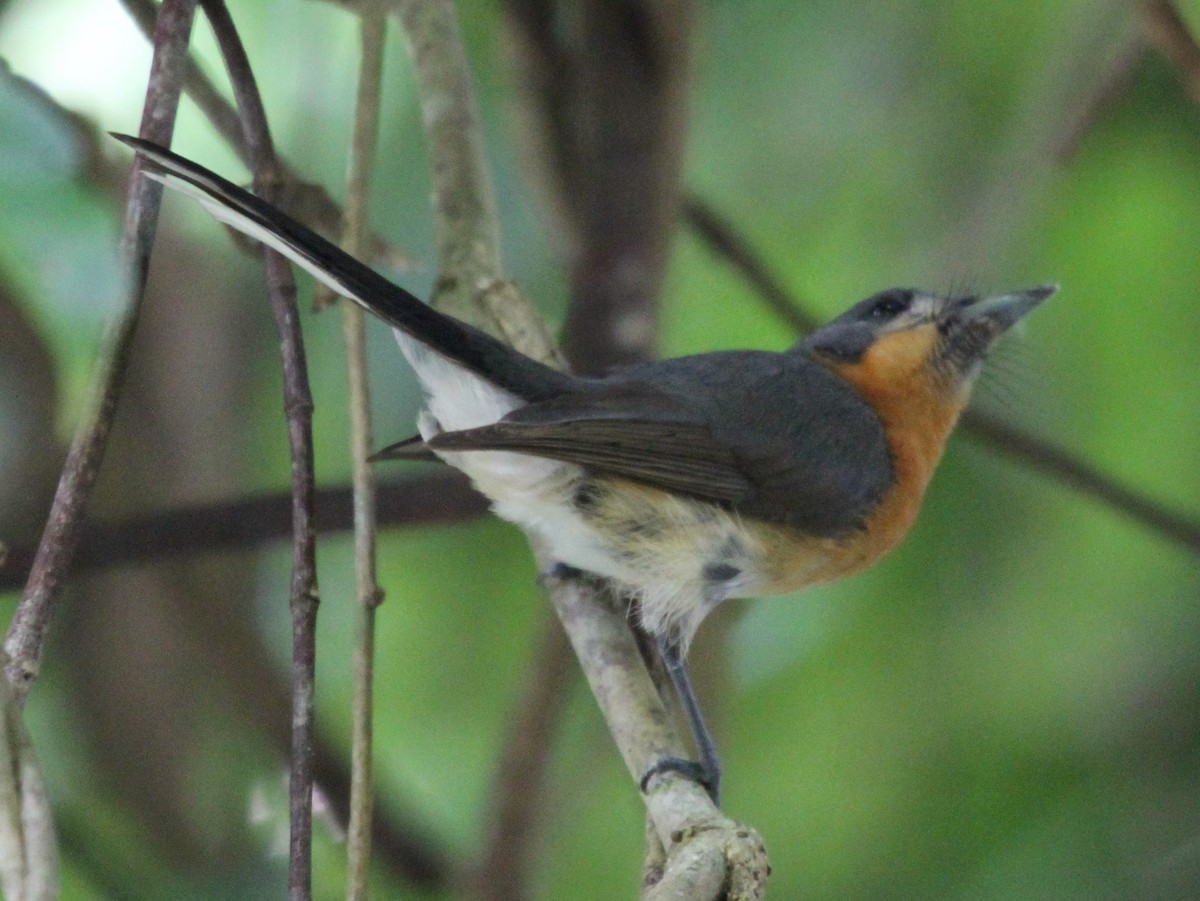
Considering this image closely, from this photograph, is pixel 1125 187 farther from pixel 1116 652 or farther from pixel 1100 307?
pixel 1116 652

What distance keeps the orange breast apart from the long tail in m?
0.66

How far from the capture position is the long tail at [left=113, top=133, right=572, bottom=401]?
2.14 meters

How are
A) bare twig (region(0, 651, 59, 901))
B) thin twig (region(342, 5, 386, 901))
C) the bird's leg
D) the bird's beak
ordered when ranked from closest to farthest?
bare twig (region(0, 651, 59, 901)), thin twig (region(342, 5, 386, 901)), the bird's leg, the bird's beak

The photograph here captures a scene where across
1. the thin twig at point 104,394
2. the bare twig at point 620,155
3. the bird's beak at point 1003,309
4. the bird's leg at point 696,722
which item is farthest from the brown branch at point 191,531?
the bird's beak at point 1003,309

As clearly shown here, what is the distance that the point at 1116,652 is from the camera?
420 centimetres

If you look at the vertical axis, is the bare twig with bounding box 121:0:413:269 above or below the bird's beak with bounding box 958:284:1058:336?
A: above

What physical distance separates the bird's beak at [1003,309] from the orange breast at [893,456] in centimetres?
11

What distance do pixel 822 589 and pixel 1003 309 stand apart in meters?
1.05

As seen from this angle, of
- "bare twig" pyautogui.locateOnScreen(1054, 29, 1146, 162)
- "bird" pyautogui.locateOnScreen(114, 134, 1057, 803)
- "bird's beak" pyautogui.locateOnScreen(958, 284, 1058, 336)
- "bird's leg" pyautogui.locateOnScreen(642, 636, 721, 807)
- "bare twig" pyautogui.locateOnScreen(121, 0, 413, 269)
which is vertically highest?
"bare twig" pyautogui.locateOnScreen(1054, 29, 1146, 162)

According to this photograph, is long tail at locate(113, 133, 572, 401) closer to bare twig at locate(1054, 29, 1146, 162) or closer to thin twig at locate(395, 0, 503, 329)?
thin twig at locate(395, 0, 503, 329)

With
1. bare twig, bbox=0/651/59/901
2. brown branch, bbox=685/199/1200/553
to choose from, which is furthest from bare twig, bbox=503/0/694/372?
bare twig, bbox=0/651/59/901

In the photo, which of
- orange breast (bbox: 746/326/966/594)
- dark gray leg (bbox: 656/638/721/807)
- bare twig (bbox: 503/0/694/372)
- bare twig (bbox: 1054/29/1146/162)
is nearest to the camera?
dark gray leg (bbox: 656/638/721/807)

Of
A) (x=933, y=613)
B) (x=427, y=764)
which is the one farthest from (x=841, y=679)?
(x=427, y=764)

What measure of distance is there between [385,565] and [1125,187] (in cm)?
263
